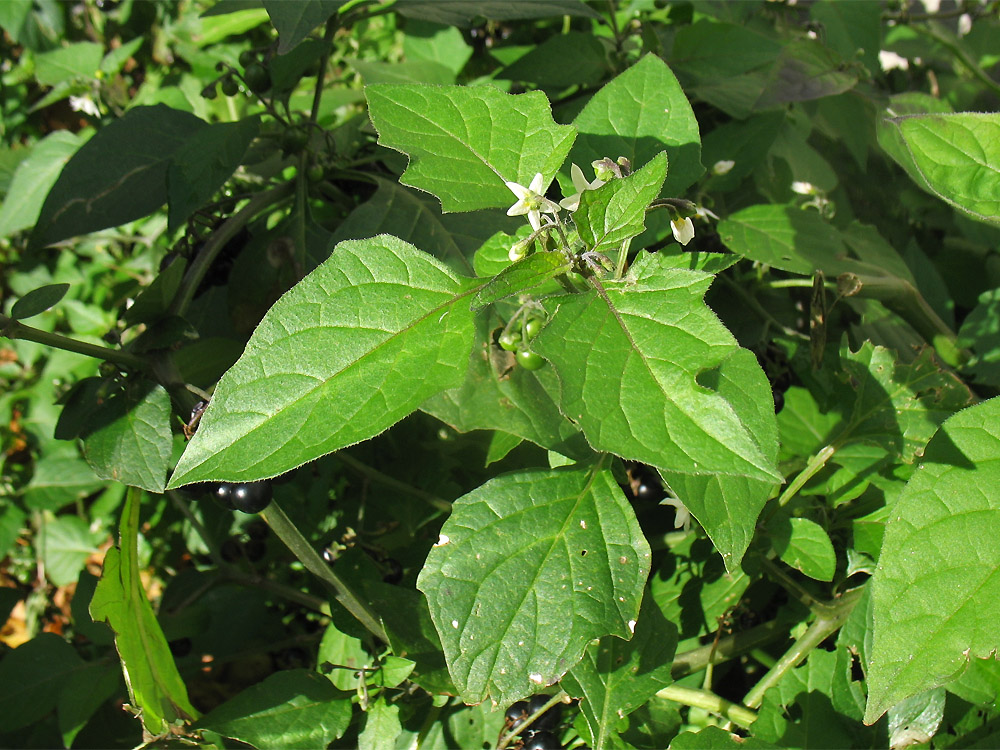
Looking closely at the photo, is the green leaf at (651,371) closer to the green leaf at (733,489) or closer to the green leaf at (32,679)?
the green leaf at (733,489)

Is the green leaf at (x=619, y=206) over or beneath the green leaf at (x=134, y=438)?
over

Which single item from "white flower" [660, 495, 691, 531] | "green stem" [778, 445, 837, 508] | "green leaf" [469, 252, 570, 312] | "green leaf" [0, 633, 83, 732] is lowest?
"green leaf" [0, 633, 83, 732]

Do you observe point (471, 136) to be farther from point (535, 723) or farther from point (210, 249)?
point (535, 723)

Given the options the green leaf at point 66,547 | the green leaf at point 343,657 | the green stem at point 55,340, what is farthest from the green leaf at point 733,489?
the green leaf at point 66,547

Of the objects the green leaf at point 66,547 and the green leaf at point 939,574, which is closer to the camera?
the green leaf at point 939,574

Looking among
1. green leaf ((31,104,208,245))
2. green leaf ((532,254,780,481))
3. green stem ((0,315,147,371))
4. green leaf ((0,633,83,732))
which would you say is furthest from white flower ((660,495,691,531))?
green leaf ((0,633,83,732))

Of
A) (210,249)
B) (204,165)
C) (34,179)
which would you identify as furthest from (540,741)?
(34,179)

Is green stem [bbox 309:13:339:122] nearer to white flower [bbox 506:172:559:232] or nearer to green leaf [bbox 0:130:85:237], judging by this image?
white flower [bbox 506:172:559:232]
